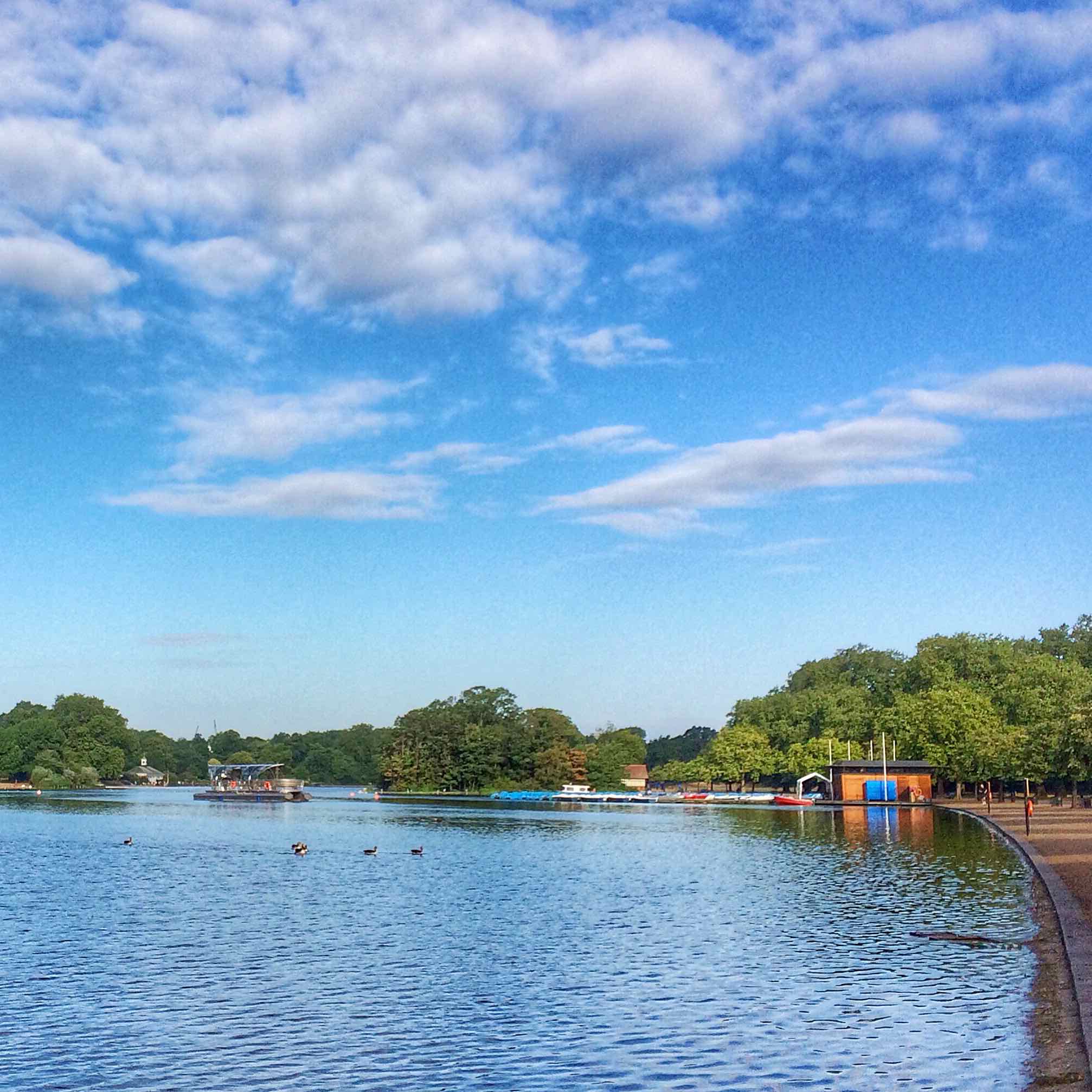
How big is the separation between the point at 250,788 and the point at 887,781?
88.8 m

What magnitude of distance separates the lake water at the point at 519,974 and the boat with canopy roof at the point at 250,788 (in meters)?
102

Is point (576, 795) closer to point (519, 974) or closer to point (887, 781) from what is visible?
point (887, 781)

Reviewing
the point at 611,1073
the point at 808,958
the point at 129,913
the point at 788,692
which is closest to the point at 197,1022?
the point at 611,1073

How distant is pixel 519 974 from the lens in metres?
27.2

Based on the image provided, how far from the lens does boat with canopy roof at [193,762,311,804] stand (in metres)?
158

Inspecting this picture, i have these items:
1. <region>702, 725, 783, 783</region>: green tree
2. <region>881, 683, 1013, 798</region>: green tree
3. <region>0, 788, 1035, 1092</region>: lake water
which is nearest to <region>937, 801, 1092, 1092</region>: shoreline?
<region>0, 788, 1035, 1092</region>: lake water

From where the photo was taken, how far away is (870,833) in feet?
245

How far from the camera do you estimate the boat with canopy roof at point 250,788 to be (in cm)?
15800

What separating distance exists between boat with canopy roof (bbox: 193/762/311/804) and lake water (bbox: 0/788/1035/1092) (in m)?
102

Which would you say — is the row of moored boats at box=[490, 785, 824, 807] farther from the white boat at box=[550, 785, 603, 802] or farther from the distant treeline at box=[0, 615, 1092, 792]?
the distant treeline at box=[0, 615, 1092, 792]

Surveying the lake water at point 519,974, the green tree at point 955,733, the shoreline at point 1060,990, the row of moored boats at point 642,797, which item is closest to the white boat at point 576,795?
the row of moored boats at point 642,797

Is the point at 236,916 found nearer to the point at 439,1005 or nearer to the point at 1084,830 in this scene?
the point at 439,1005

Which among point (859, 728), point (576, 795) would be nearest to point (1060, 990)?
point (859, 728)

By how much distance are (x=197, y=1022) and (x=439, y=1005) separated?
472cm
